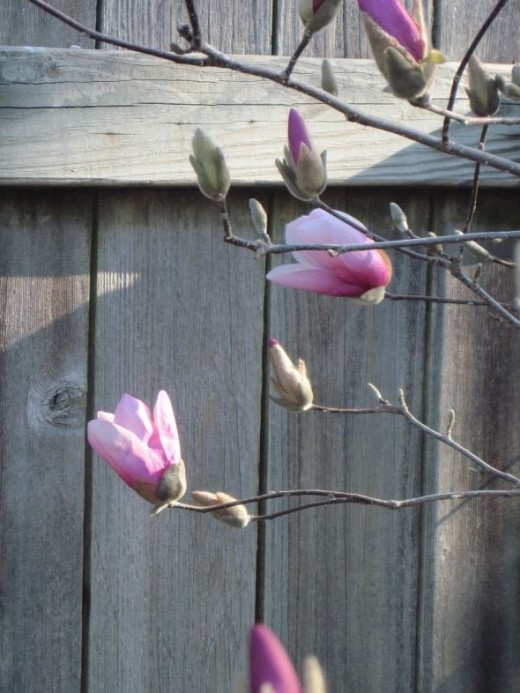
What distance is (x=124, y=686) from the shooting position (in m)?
1.15

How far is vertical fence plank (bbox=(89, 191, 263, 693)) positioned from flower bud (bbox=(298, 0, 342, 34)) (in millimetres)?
545

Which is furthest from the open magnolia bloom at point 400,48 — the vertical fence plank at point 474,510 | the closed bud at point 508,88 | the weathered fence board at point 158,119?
the vertical fence plank at point 474,510

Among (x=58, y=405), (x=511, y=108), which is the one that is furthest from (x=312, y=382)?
(x=511, y=108)

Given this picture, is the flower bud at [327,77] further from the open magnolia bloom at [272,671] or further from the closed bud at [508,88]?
the open magnolia bloom at [272,671]

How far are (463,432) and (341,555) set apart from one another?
0.77 feet

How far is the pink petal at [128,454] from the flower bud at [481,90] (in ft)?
1.19

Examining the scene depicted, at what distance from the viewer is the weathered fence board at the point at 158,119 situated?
1021 mm

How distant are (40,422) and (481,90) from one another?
696mm

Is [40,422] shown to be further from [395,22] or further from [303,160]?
[395,22]

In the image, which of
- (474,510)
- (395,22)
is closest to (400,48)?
(395,22)

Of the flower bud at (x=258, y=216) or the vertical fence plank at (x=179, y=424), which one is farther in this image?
the vertical fence plank at (x=179, y=424)

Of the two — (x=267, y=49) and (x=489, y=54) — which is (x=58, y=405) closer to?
(x=267, y=49)

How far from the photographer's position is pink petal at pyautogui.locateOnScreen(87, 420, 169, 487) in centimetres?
70

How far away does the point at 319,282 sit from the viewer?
0.72 m
